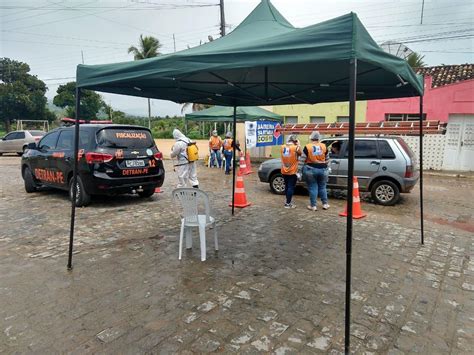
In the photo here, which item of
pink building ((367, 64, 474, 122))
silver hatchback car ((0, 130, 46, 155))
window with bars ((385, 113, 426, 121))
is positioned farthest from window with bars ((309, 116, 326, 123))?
silver hatchback car ((0, 130, 46, 155))

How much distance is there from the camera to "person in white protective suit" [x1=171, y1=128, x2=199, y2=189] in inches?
319

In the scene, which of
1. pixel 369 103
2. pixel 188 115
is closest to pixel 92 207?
pixel 188 115

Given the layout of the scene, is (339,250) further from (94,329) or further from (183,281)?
(94,329)

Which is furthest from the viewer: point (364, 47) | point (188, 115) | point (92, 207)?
point (188, 115)

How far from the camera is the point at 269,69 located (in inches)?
183

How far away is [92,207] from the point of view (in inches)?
295

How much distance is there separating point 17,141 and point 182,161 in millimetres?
16989

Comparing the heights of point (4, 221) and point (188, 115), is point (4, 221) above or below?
below

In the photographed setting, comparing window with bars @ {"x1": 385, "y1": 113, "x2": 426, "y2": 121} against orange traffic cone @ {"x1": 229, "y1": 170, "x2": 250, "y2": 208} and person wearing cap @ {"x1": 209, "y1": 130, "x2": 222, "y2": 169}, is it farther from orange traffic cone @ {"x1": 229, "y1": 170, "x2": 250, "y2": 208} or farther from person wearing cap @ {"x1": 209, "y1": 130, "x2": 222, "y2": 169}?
orange traffic cone @ {"x1": 229, "y1": 170, "x2": 250, "y2": 208}

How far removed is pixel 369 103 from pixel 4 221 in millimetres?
15556

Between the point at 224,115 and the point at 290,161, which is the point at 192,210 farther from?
the point at 224,115

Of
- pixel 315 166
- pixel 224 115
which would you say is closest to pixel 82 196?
pixel 315 166

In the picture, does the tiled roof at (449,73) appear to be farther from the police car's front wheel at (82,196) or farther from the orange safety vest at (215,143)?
the police car's front wheel at (82,196)

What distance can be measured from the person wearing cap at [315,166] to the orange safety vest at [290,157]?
8.4 inches
